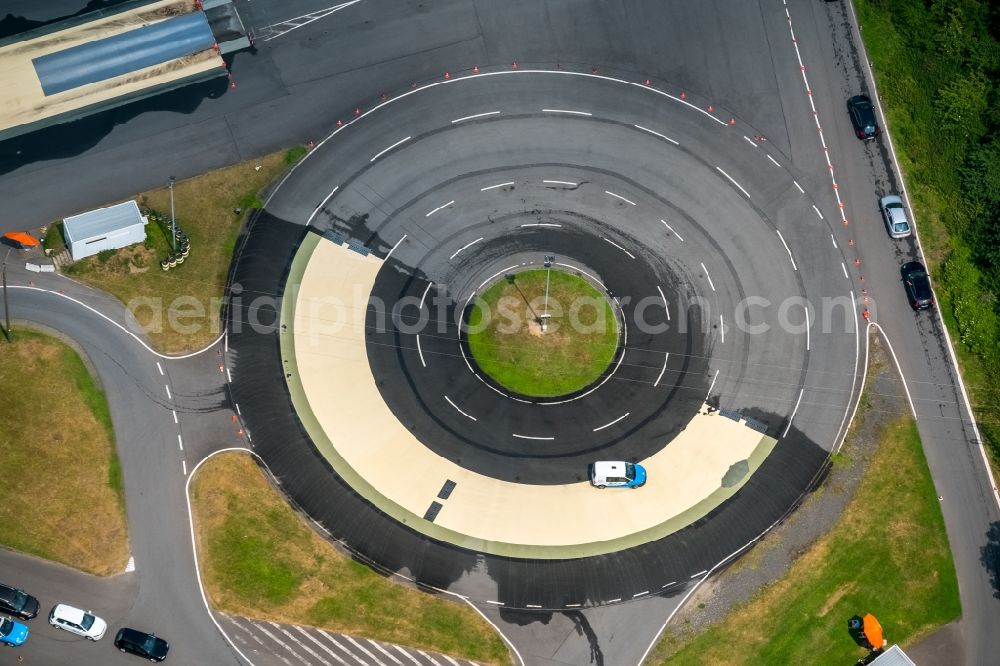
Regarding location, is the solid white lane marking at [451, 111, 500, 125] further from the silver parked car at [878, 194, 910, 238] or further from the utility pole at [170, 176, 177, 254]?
the silver parked car at [878, 194, 910, 238]

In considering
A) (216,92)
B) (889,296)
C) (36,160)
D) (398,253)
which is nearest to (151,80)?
(216,92)

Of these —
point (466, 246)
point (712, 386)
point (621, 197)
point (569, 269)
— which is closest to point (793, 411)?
point (712, 386)

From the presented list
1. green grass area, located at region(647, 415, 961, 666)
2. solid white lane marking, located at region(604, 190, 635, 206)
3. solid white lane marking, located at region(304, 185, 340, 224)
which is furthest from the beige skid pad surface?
solid white lane marking, located at region(604, 190, 635, 206)

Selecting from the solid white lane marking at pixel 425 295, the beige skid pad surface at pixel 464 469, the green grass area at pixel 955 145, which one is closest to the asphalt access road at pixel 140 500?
the beige skid pad surface at pixel 464 469

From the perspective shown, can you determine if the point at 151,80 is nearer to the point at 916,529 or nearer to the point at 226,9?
the point at 226,9

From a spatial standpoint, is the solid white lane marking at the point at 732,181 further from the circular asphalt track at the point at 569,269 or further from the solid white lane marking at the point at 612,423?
the solid white lane marking at the point at 612,423

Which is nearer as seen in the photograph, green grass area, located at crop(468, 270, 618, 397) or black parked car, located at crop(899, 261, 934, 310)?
green grass area, located at crop(468, 270, 618, 397)
